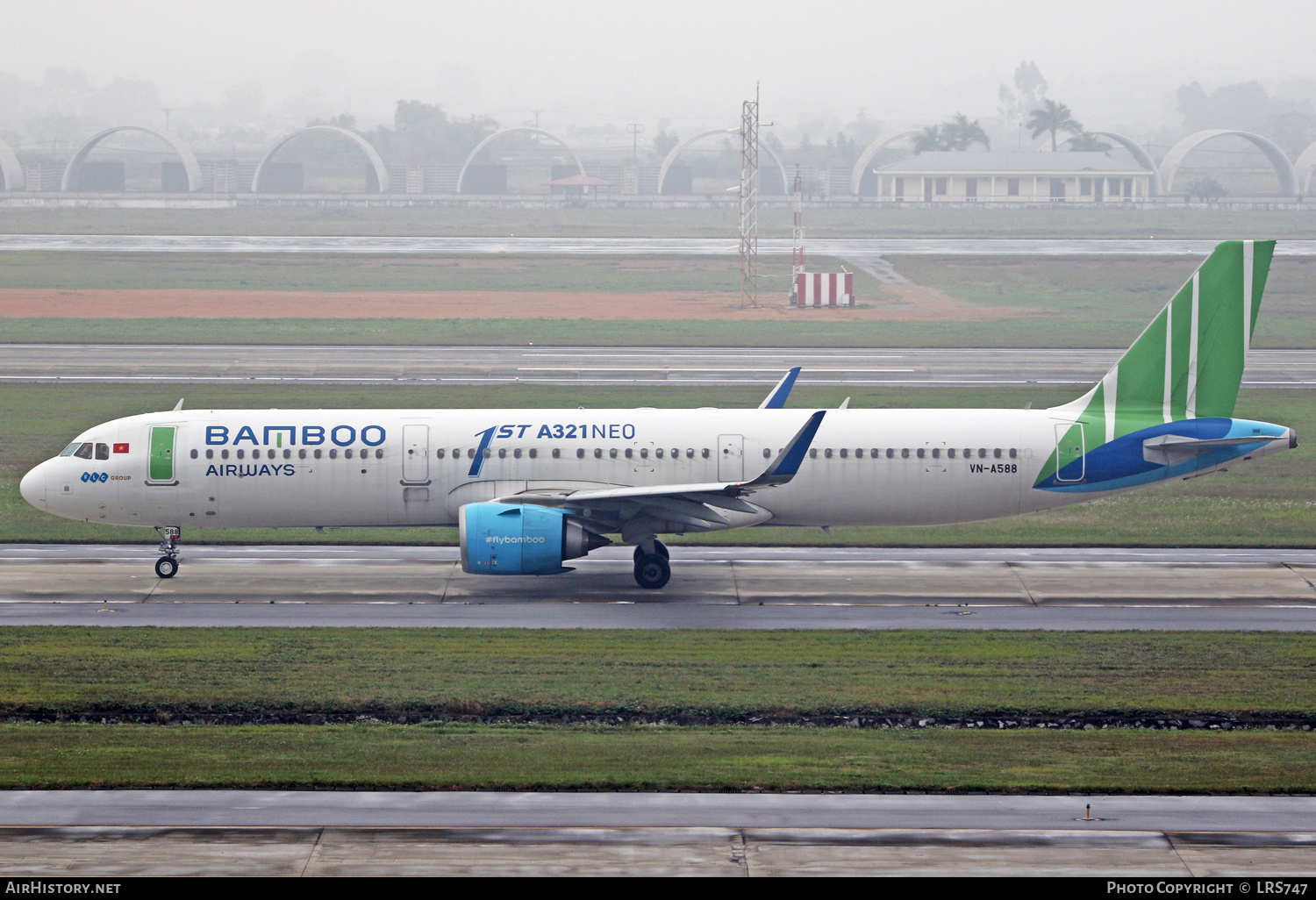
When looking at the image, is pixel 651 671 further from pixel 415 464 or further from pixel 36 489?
pixel 36 489

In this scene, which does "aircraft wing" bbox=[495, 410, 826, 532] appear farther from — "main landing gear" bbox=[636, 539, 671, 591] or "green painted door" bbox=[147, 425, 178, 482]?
"green painted door" bbox=[147, 425, 178, 482]

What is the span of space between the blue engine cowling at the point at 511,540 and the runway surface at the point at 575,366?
2869 centimetres

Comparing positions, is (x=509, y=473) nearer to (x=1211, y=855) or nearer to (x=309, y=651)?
(x=309, y=651)

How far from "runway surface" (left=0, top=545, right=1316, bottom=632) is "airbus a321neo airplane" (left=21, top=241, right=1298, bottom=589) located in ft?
5.31

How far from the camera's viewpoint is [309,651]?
2750 centimetres

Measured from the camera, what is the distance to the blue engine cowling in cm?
3206

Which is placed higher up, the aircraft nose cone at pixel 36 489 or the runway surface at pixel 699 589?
the aircraft nose cone at pixel 36 489

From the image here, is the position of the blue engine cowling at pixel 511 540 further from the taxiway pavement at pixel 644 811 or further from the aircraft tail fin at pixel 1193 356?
the aircraft tail fin at pixel 1193 356

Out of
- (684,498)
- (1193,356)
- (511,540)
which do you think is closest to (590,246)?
(1193,356)

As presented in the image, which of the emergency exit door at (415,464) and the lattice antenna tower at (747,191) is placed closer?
the emergency exit door at (415,464)

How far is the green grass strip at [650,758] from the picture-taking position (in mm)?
20469

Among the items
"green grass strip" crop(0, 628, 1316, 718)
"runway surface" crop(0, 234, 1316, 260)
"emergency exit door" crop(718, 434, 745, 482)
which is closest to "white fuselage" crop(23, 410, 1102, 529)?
"emergency exit door" crop(718, 434, 745, 482)

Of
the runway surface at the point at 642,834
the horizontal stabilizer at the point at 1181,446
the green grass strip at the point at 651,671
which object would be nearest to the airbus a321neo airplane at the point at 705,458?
the horizontal stabilizer at the point at 1181,446
